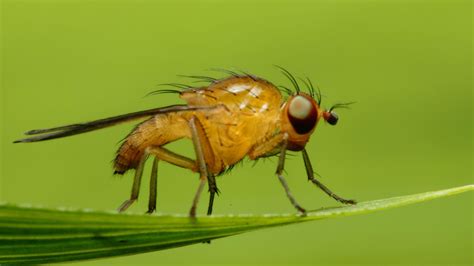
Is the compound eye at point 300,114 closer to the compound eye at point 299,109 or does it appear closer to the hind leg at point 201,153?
the compound eye at point 299,109

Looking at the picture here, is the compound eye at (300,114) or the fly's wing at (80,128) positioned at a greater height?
the compound eye at (300,114)

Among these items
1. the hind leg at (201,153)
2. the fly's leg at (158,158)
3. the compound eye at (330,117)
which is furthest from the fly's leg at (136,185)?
the compound eye at (330,117)

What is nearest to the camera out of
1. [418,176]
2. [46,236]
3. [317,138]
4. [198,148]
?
[46,236]

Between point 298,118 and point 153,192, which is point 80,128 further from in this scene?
point 298,118

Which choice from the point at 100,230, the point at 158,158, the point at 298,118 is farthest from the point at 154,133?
the point at 100,230

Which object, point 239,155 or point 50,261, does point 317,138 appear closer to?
point 239,155

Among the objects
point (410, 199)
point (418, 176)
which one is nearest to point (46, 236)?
point (410, 199)

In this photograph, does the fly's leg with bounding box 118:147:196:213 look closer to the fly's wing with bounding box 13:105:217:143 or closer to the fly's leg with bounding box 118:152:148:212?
the fly's leg with bounding box 118:152:148:212
